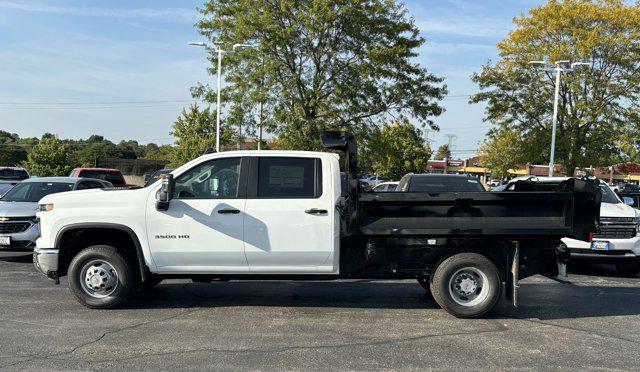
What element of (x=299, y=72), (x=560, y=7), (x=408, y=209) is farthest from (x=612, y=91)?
(x=408, y=209)

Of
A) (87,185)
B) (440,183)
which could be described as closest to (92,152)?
(87,185)

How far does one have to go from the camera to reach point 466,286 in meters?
6.88

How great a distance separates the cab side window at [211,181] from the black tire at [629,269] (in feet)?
25.7

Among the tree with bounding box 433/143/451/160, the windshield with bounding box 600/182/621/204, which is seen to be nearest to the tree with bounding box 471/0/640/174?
the windshield with bounding box 600/182/621/204

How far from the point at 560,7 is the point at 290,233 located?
25.6 metres

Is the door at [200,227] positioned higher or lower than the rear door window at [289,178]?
lower

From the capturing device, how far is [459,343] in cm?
587

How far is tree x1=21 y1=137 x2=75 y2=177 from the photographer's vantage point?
1475 inches

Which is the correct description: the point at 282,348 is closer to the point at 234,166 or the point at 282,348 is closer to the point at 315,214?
the point at 315,214

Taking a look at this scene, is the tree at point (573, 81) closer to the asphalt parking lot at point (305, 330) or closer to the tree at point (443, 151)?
the asphalt parking lot at point (305, 330)

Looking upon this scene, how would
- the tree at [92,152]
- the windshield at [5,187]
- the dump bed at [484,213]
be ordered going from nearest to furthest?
the dump bed at [484,213] → the windshield at [5,187] → the tree at [92,152]

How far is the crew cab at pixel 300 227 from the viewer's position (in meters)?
6.68

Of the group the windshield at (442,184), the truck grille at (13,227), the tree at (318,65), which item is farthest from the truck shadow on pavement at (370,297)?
the tree at (318,65)

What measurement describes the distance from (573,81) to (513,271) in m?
23.3
